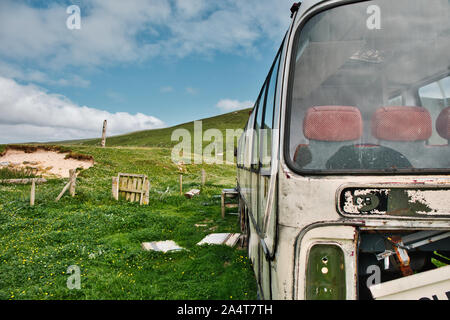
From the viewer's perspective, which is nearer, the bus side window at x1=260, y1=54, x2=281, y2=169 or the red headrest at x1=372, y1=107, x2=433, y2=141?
the red headrest at x1=372, y1=107, x2=433, y2=141

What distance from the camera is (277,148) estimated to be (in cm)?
227

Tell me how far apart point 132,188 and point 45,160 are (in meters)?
12.3

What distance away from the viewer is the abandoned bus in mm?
2047

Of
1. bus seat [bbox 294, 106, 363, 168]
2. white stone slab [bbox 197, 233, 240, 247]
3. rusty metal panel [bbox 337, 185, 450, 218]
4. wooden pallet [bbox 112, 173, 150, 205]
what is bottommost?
white stone slab [bbox 197, 233, 240, 247]

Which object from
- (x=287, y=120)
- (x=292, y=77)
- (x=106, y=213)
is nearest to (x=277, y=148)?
(x=287, y=120)

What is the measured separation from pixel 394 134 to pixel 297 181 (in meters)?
0.91

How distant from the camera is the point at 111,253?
6.32 m

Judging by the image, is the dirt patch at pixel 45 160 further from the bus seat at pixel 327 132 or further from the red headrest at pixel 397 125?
the red headrest at pixel 397 125

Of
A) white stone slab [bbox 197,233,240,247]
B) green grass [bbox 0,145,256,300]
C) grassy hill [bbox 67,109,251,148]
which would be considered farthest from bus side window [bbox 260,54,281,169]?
grassy hill [bbox 67,109,251,148]

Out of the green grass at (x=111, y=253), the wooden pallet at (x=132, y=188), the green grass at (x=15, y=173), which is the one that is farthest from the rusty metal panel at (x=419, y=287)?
the green grass at (x=15, y=173)

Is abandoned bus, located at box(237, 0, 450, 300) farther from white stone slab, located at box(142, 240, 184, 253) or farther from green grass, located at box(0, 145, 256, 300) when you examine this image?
white stone slab, located at box(142, 240, 184, 253)

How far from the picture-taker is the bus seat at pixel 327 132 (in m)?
2.19

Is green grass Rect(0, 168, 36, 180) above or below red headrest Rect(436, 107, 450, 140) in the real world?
below
